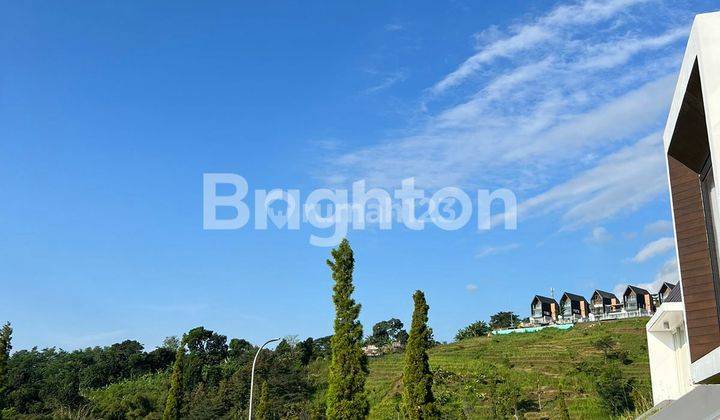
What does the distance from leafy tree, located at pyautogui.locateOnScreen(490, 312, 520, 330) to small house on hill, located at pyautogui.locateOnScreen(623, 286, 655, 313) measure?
13.5m

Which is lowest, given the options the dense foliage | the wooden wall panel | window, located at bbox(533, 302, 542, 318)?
the dense foliage

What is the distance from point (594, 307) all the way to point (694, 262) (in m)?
65.4

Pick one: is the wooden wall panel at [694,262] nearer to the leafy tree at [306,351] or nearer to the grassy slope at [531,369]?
the grassy slope at [531,369]

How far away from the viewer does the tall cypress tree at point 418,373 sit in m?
21.2

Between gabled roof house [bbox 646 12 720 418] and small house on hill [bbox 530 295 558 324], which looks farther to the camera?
small house on hill [bbox 530 295 558 324]

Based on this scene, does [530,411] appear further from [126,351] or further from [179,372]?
[126,351]

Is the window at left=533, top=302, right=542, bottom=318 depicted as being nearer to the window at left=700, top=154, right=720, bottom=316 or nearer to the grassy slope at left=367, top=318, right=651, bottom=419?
the grassy slope at left=367, top=318, right=651, bottom=419

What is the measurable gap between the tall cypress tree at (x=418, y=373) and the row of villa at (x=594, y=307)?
144ft

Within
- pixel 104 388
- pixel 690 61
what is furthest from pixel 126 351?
pixel 690 61

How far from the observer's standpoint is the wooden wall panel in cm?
848

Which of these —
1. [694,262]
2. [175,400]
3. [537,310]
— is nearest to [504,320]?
[537,310]

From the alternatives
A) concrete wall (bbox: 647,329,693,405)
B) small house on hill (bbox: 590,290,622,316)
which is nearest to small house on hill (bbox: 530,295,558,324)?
small house on hill (bbox: 590,290,622,316)

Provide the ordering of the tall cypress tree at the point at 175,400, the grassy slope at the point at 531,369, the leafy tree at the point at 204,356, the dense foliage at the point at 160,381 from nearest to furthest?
the tall cypress tree at the point at 175,400 < the grassy slope at the point at 531,369 < the dense foliage at the point at 160,381 < the leafy tree at the point at 204,356

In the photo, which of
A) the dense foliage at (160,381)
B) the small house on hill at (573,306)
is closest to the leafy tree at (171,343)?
the dense foliage at (160,381)
